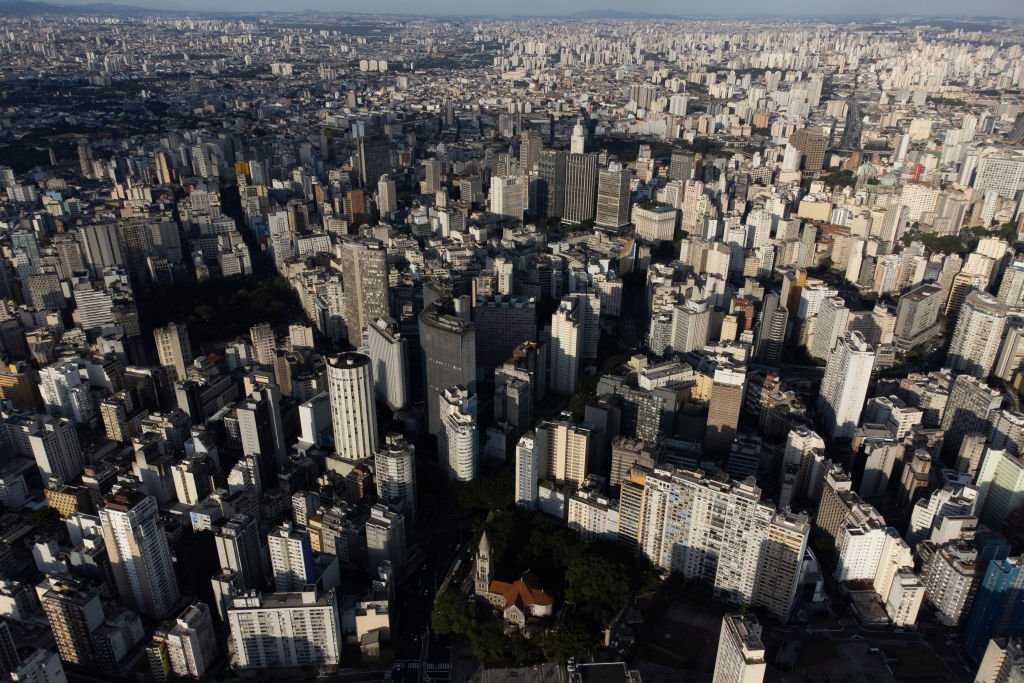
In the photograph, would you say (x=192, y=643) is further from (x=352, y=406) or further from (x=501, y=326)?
(x=501, y=326)

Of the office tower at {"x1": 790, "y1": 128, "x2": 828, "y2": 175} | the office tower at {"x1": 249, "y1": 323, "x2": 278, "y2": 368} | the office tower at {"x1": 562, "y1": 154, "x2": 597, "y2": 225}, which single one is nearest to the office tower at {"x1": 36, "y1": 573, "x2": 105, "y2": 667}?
the office tower at {"x1": 249, "y1": 323, "x2": 278, "y2": 368}

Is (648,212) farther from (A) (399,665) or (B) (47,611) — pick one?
(B) (47,611)

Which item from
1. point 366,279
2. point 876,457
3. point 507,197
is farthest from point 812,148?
point 366,279

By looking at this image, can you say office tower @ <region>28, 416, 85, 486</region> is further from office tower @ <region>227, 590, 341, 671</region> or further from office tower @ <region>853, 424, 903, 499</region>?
office tower @ <region>853, 424, 903, 499</region>

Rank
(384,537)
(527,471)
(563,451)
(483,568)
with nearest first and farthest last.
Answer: (483,568)
(384,537)
(527,471)
(563,451)

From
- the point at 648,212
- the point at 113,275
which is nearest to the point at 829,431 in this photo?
the point at 648,212

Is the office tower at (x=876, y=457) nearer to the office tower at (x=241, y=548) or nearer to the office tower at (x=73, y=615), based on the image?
the office tower at (x=241, y=548)

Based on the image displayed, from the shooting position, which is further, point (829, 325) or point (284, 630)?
point (829, 325)
